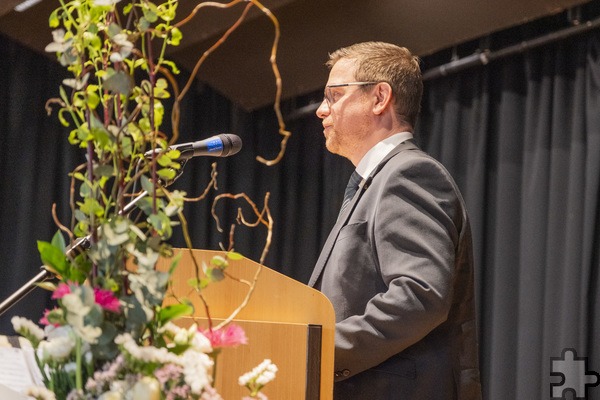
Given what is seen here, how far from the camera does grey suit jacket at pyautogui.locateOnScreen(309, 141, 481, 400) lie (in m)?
1.84

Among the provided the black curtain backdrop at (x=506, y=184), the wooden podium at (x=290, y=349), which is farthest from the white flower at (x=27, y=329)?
the black curtain backdrop at (x=506, y=184)

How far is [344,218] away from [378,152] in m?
0.25

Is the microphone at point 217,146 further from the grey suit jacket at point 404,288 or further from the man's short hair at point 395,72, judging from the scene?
the man's short hair at point 395,72

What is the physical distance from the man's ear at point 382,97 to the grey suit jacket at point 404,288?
0.26 m

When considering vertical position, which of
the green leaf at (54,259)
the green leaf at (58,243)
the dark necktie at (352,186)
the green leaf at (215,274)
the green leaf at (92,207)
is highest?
the dark necktie at (352,186)

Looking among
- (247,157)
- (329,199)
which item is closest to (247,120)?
(247,157)

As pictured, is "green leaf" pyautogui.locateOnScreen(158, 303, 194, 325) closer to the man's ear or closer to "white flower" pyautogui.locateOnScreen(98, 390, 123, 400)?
"white flower" pyautogui.locateOnScreen(98, 390, 123, 400)

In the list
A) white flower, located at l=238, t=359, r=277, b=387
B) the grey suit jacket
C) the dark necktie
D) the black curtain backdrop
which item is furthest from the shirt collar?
the black curtain backdrop

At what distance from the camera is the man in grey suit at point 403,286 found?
1.84 meters

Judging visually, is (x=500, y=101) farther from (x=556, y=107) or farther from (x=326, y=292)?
(x=326, y=292)

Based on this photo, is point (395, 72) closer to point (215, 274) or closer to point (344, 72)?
point (344, 72)

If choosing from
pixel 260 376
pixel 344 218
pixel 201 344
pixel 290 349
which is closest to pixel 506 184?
pixel 344 218

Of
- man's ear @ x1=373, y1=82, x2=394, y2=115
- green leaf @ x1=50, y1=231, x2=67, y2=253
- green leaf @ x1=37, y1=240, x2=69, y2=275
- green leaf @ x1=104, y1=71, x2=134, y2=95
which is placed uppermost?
man's ear @ x1=373, y1=82, x2=394, y2=115

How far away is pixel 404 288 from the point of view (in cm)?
187
